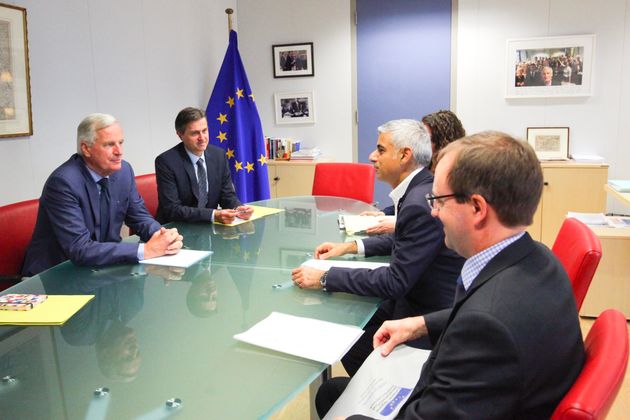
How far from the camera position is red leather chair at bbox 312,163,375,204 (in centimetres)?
391

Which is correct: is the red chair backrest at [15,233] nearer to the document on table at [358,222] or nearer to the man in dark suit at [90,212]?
the man in dark suit at [90,212]

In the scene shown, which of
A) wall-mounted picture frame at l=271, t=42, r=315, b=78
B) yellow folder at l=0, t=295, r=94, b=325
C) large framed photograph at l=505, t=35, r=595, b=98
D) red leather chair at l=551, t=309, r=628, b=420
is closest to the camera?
red leather chair at l=551, t=309, r=628, b=420

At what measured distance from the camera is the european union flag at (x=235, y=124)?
4883 mm

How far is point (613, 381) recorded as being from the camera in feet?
2.90

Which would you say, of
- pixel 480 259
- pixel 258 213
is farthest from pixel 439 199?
pixel 258 213

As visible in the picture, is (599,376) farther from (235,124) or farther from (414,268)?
(235,124)

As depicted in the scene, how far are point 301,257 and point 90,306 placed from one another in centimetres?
85

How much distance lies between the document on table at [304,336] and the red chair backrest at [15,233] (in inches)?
60.8

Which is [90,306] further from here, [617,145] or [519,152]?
[617,145]

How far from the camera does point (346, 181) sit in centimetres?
398

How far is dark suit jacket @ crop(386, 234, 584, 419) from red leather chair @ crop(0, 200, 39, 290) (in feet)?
6.96

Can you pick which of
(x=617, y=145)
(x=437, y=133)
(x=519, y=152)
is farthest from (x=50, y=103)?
(x=617, y=145)

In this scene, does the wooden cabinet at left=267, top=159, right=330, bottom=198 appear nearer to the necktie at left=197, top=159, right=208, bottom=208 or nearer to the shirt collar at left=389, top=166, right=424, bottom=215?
the necktie at left=197, top=159, right=208, bottom=208

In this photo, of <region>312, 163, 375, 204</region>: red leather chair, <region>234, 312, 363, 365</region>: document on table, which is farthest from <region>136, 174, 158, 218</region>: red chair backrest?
<region>234, 312, 363, 365</region>: document on table
